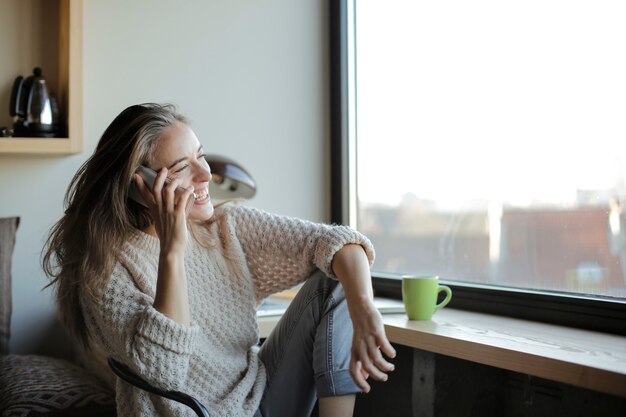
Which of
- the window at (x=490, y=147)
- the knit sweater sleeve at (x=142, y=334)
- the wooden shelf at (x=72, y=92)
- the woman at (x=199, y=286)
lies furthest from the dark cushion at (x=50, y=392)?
the window at (x=490, y=147)

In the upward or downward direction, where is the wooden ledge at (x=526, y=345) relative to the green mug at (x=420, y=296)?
downward

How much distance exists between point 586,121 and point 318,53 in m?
1.27

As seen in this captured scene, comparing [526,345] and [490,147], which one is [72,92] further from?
[526,345]

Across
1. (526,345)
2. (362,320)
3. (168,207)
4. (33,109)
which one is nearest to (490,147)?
(526,345)

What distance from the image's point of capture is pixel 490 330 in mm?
1578

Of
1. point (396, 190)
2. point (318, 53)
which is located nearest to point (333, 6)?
point (318, 53)

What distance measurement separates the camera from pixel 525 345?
1.37 metres

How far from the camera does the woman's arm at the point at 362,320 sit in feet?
4.16

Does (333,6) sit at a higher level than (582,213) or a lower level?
higher

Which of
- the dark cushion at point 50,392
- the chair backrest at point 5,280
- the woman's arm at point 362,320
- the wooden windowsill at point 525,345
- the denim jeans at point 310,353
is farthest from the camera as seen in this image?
the chair backrest at point 5,280

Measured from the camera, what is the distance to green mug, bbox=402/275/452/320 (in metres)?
1.72

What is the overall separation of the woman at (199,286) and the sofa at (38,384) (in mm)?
164

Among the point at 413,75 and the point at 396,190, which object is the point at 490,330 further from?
the point at 413,75

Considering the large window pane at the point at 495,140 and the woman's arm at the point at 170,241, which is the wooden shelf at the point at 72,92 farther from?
the large window pane at the point at 495,140
